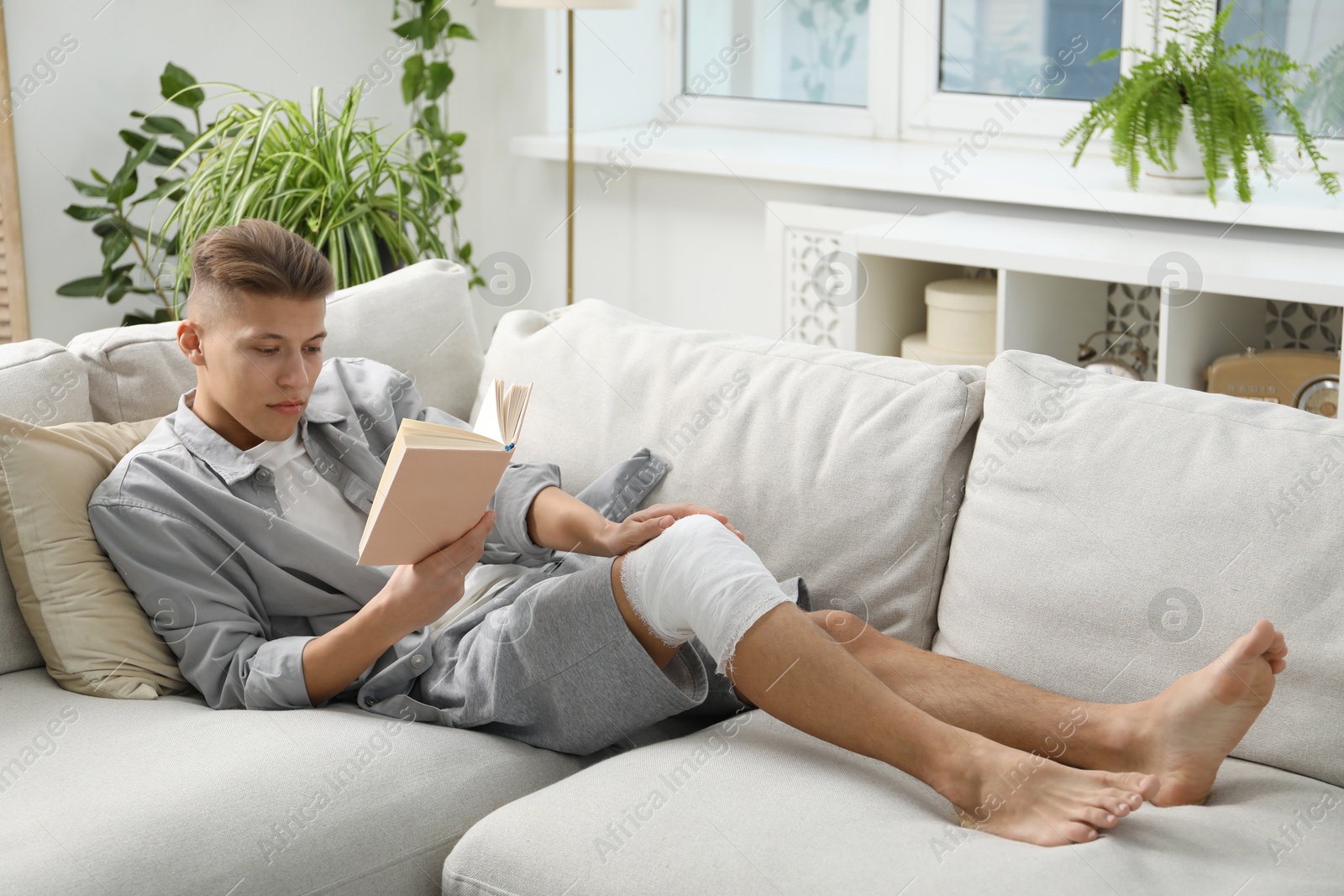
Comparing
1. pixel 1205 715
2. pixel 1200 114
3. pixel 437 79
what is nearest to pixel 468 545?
pixel 1205 715

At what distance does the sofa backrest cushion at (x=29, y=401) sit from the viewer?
1.50 m

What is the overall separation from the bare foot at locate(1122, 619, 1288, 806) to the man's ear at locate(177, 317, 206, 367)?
3.72 ft

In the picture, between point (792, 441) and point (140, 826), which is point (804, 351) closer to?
point (792, 441)

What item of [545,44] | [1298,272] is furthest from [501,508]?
[545,44]

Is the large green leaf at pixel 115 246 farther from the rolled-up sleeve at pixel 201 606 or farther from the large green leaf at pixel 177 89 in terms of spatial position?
the rolled-up sleeve at pixel 201 606

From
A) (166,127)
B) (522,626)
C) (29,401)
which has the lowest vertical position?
(522,626)

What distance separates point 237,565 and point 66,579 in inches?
7.4

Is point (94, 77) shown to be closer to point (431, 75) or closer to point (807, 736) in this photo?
point (431, 75)

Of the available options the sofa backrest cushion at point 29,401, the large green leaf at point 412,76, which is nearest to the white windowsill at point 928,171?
the large green leaf at point 412,76

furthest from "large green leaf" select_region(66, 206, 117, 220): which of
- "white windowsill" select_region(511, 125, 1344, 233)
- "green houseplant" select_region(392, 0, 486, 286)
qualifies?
"white windowsill" select_region(511, 125, 1344, 233)

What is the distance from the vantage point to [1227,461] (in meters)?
1.37

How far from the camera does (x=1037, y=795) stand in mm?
1208

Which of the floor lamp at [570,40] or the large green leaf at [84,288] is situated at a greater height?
the floor lamp at [570,40]

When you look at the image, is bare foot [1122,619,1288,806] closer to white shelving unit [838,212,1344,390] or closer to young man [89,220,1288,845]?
young man [89,220,1288,845]
